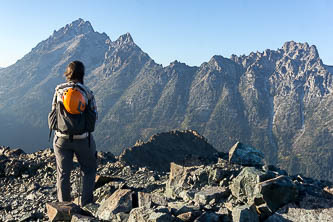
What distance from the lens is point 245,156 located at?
80.1ft

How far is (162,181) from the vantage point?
17.2 meters

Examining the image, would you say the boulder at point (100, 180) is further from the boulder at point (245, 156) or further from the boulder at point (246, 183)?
the boulder at point (245, 156)

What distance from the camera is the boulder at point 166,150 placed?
76.6m

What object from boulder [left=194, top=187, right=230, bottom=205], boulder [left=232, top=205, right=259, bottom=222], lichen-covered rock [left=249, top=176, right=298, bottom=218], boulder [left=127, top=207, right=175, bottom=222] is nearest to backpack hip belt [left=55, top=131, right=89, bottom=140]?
boulder [left=127, top=207, right=175, bottom=222]

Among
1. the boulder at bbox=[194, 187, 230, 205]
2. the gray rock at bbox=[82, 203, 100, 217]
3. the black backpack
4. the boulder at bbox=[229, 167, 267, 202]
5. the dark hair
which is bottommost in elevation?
the gray rock at bbox=[82, 203, 100, 217]

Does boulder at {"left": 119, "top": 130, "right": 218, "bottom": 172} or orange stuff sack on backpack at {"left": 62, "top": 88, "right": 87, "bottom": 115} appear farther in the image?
boulder at {"left": 119, "top": 130, "right": 218, "bottom": 172}

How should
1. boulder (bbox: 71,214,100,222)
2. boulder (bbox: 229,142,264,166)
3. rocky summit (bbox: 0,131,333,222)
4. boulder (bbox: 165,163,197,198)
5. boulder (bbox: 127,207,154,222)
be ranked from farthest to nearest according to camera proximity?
boulder (bbox: 229,142,264,166)
boulder (bbox: 165,163,197,198)
rocky summit (bbox: 0,131,333,222)
boulder (bbox: 71,214,100,222)
boulder (bbox: 127,207,154,222)

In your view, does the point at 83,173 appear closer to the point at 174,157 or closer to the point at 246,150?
the point at 246,150

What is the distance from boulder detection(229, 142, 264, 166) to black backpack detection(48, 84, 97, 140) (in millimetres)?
15949

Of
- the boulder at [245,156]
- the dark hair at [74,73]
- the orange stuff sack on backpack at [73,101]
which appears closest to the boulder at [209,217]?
the orange stuff sack on backpack at [73,101]

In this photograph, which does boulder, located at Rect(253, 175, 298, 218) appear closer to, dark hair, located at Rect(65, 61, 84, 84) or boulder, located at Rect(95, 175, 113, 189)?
dark hair, located at Rect(65, 61, 84, 84)

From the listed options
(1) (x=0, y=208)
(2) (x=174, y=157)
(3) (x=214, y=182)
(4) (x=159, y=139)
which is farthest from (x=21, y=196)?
(4) (x=159, y=139)

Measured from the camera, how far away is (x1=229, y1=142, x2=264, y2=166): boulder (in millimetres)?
24141

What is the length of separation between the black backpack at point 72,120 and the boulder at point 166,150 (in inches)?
2234
